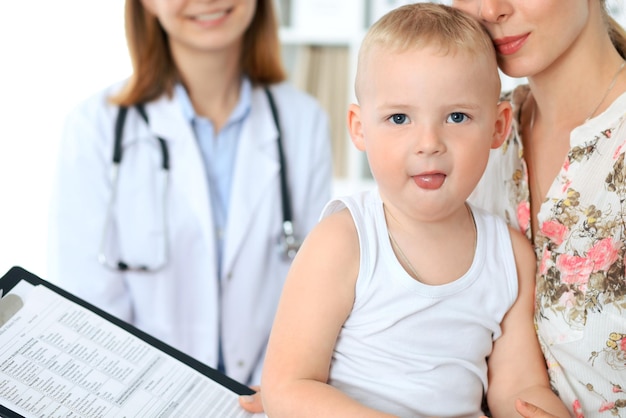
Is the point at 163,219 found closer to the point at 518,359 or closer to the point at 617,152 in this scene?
the point at 518,359

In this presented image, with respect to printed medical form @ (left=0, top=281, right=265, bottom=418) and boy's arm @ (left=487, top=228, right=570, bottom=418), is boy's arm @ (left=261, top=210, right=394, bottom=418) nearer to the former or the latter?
printed medical form @ (left=0, top=281, right=265, bottom=418)

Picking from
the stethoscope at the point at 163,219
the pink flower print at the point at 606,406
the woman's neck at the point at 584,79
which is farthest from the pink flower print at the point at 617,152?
the stethoscope at the point at 163,219

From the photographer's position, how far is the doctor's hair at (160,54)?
6.87ft

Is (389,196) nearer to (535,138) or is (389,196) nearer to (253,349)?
(535,138)

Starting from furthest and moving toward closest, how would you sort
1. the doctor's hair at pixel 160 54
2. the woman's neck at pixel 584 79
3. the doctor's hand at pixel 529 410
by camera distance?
1. the doctor's hair at pixel 160 54
2. the woman's neck at pixel 584 79
3. the doctor's hand at pixel 529 410

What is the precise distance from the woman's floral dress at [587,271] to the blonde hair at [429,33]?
0.67 ft

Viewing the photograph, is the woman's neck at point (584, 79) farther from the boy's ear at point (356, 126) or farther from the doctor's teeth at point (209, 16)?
the doctor's teeth at point (209, 16)

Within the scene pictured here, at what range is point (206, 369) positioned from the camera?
1239 mm

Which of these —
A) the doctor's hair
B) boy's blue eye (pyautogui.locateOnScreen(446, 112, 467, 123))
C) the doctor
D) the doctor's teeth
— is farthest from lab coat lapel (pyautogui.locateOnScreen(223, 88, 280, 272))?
boy's blue eye (pyautogui.locateOnScreen(446, 112, 467, 123))

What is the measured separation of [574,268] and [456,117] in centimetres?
30

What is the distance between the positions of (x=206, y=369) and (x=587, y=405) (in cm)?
59

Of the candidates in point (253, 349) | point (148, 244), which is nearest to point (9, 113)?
point (148, 244)

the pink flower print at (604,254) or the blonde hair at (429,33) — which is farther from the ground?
the blonde hair at (429,33)

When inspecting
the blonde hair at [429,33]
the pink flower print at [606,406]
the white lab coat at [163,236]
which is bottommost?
the white lab coat at [163,236]
